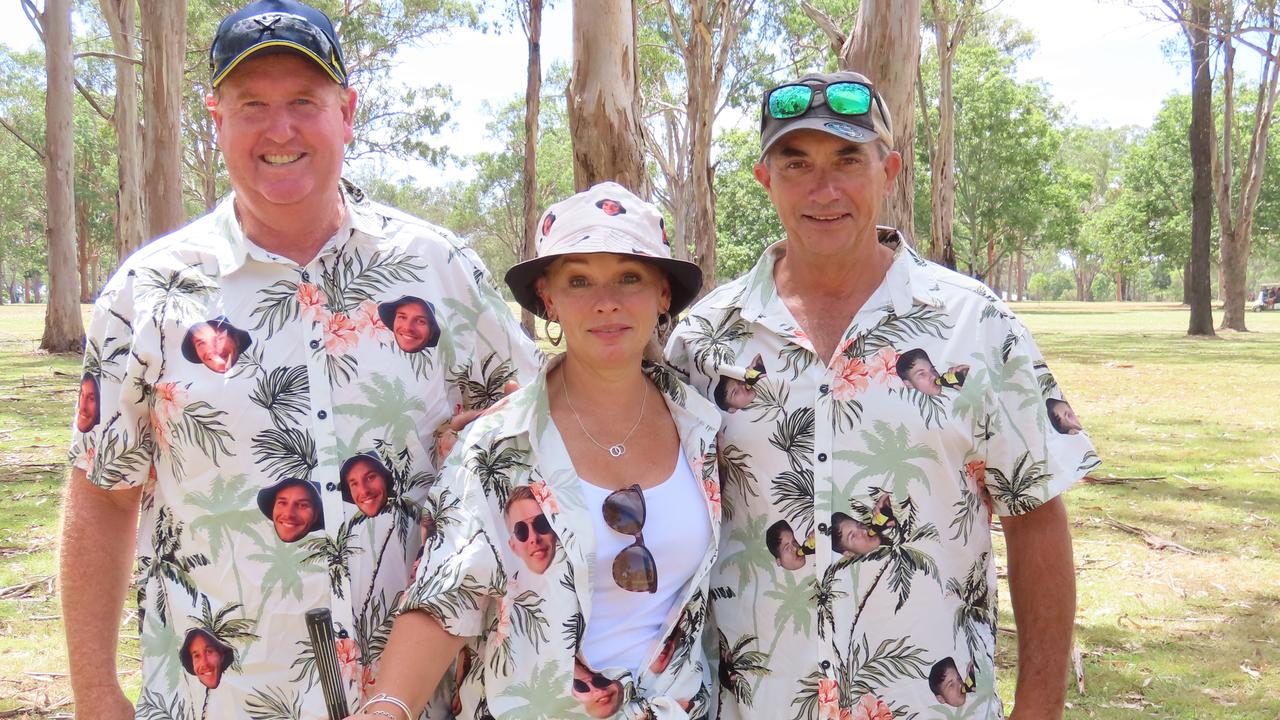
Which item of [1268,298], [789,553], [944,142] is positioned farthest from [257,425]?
[1268,298]

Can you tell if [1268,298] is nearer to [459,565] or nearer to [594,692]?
[594,692]

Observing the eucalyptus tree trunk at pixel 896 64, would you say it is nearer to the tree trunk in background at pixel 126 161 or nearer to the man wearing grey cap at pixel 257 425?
the man wearing grey cap at pixel 257 425

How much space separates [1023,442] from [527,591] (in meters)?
1.18

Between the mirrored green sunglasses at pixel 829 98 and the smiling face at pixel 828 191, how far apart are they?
0.06 meters

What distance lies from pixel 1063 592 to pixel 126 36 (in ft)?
36.9

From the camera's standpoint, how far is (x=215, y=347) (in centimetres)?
223

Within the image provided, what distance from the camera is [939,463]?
2.32m

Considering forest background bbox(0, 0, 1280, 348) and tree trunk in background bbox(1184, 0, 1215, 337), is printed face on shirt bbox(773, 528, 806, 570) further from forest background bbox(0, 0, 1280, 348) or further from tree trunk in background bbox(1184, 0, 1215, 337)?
tree trunk in background bbox(1184, 0, 1215, 337)

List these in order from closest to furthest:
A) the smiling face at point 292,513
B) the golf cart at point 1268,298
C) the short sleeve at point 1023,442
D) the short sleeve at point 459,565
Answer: the short sleeve at point 459,565 → the smiling face at point 292,513 → the short sleeve at point 1023,442 → the golf cart at point 1268,298

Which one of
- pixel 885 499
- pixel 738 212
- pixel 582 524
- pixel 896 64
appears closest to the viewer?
pixel 582 524

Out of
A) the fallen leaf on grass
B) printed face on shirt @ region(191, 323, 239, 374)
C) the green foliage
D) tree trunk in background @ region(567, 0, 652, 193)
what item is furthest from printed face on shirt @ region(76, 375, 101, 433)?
the green foliage

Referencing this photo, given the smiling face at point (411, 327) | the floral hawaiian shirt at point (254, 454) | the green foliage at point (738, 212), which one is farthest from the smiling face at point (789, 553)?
the green foliage at point (738, 212)

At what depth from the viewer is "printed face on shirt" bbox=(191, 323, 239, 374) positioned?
222cm

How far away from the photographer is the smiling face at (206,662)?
7.25ft
